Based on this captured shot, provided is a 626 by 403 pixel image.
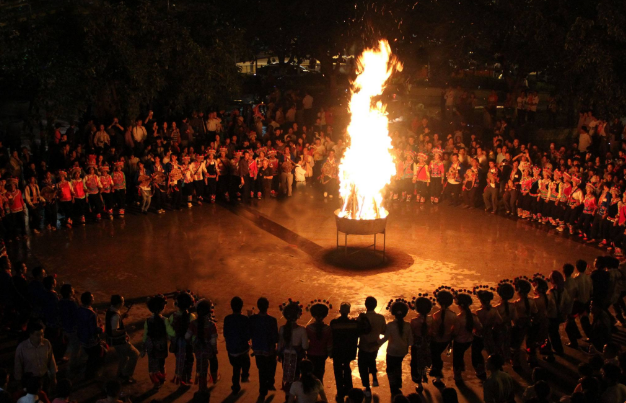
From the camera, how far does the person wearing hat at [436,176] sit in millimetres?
20328

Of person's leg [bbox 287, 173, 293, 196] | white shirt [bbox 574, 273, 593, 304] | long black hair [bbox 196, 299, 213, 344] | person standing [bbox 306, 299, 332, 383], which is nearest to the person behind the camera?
person standing [bbox 306, 299, 332, 383]

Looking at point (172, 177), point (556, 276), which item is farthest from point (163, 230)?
point (556, 276)

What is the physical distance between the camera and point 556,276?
1076 centimetres

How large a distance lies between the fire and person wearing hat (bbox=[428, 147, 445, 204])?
3.32 meters

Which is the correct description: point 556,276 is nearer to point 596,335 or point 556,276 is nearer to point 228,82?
point 596,335

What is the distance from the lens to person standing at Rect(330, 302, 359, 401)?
9281mm

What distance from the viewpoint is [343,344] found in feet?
30.7

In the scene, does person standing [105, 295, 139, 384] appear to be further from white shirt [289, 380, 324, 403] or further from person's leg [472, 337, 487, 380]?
person's leg [472, 337, 487, 380]

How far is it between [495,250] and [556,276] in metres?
5.47

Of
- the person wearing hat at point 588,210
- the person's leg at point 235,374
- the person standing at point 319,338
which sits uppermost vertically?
the person wearing hat at point 588,210

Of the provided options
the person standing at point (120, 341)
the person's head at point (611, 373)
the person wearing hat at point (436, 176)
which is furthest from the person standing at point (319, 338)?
the person wearing hat at point (436, 176)

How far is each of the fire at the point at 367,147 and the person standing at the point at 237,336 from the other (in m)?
5.85

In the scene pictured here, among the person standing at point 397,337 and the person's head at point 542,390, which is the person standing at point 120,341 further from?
the person's head at point 542,390

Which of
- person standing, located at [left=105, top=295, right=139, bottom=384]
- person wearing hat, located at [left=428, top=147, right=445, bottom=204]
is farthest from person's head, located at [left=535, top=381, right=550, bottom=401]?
person wearing hat, located at [left=428, top=147, right=445, bottom=204]
